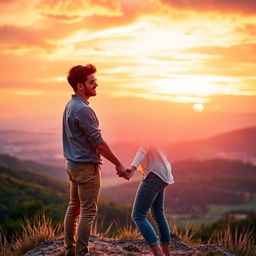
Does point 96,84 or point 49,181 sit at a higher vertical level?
point 96,84

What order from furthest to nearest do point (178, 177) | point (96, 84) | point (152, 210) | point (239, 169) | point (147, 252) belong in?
point (239, 169) < point (178, 177) < point (147, 252) < point (152, 210) < point (96, 84)

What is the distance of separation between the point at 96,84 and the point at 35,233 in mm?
3234

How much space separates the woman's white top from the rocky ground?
1.68 m

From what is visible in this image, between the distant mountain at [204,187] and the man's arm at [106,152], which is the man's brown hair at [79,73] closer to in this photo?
the man's arm at [106,152]

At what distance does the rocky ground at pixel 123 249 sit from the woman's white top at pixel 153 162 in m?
1.68

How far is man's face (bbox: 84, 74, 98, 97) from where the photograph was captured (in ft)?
15.8

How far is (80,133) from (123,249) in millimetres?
2509

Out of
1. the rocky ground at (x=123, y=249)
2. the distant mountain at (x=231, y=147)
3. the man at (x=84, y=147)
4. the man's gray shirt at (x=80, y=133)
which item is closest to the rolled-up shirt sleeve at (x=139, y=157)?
the man at (x=84, y=147)

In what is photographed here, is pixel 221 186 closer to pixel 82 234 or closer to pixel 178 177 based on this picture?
pixel 178 177

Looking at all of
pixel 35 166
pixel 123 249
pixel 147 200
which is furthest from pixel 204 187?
pixel 147 200

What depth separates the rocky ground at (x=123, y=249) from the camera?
6.30 m

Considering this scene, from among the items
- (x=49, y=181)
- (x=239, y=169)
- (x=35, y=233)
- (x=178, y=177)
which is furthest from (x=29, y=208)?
(x=239, y=169)

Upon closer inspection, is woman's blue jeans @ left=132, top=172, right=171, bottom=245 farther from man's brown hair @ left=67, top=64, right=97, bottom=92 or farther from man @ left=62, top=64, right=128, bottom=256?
man's brown hair @ left=67, top=64, right=97, bottom=92

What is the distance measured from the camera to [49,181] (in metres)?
62.7
